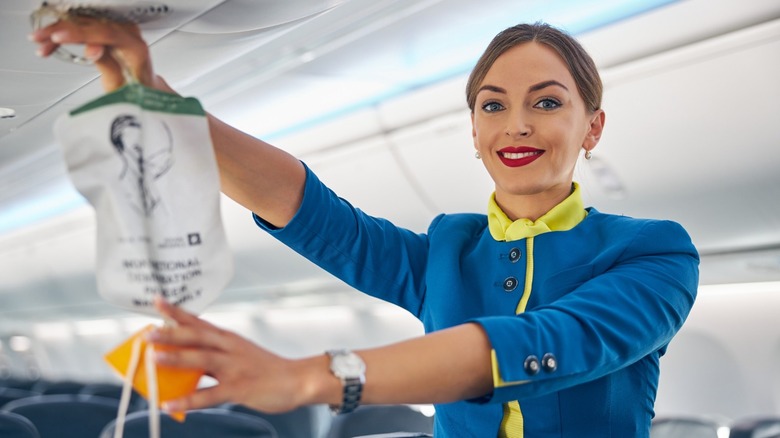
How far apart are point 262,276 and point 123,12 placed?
5.59 m

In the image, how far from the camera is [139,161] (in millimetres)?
1064

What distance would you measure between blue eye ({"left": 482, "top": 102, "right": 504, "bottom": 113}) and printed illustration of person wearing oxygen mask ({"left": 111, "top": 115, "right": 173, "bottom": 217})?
0.83 metres

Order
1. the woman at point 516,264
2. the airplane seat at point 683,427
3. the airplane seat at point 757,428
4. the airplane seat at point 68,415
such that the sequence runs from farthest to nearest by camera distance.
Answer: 1. the airplane seat at point 68,415
2. the airplane seat at point 683,427
3. the airplane seat at point 757,428
4. the woman at point 516,264

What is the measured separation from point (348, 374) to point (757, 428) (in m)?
3.42

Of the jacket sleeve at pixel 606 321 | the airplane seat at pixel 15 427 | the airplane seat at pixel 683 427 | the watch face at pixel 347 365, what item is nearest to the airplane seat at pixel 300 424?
the airplane seat at pixel 15 427

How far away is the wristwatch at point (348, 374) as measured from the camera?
3.50 ft

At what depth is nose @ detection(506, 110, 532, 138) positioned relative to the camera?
1663mm

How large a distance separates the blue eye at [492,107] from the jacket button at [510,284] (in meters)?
0.34

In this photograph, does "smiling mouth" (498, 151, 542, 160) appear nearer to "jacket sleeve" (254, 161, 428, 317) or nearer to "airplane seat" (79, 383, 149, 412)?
"jacket sleeve" (254, 161, 428, 317)

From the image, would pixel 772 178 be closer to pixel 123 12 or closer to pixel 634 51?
pixel 634 51

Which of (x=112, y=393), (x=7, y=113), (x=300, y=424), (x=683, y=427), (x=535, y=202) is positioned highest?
(x=7, y=113)

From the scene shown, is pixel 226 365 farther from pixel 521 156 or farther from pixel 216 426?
pixel 216 426

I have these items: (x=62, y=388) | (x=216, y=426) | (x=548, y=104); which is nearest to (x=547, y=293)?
(x=548, y=104)

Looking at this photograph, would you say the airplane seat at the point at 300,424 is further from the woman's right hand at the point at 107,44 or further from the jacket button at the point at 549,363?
the woman's right hand at the point at 107,44
